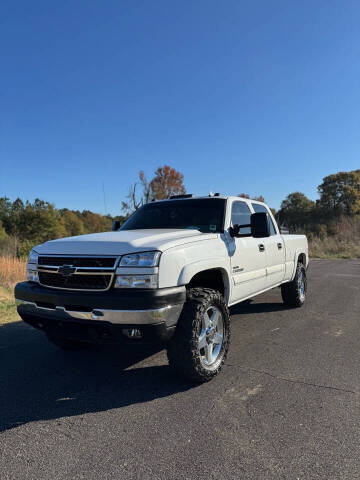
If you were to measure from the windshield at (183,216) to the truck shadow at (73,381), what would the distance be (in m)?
1.59

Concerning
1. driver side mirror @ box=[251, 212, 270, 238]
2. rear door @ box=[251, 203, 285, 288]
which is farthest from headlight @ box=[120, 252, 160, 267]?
rear door @ box=[251, 203, 285, 288]

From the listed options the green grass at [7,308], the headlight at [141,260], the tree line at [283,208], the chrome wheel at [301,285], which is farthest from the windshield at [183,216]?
the tree line at [283,208]

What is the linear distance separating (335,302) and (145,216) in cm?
440

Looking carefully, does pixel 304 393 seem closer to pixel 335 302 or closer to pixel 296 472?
pixel 296 472

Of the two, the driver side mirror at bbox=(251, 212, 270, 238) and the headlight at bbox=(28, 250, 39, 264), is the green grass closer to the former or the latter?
the headlight at bbox=(28, 250, 39, 264)

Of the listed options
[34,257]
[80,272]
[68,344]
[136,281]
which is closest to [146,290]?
[136,281]

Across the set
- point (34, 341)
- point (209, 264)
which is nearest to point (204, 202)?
point (209, 264)

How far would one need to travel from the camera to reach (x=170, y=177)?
169 ft

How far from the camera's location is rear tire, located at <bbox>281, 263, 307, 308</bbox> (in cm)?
620

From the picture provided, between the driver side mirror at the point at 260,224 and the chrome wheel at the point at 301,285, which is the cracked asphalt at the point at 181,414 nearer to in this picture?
the driver side mirror at the point at 260,224

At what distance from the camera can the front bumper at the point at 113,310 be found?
280cm

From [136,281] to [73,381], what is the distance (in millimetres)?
1322

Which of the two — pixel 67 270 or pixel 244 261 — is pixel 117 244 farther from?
pixel 244 261

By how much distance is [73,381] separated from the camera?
3373 millimetres
